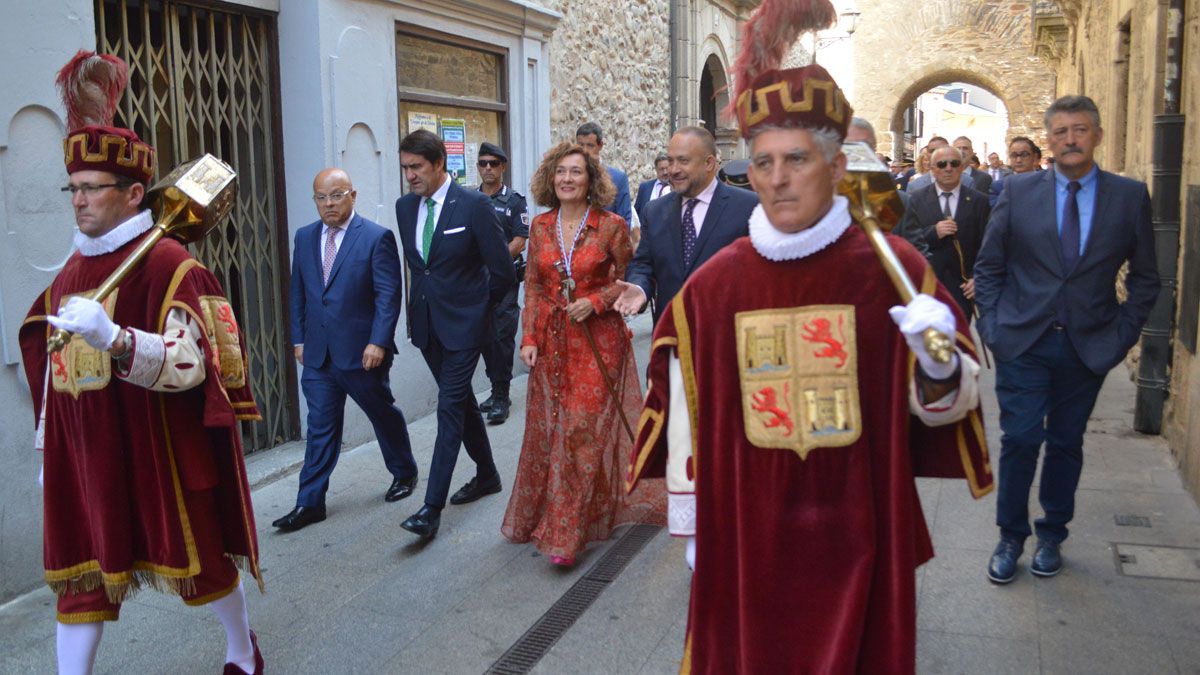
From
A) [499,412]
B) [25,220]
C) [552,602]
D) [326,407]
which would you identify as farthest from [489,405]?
[25,220]

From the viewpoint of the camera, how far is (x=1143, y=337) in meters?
7.07

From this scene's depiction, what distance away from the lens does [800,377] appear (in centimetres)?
255

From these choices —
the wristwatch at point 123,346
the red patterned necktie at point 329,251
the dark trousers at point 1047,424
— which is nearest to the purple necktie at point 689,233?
the dark trousers at point 1047,424

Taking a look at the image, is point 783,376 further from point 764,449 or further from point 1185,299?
point 1185,299

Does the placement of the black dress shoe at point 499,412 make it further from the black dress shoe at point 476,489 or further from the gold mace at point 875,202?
the gold mace at point 875,202

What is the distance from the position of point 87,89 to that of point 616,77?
8.91 meters

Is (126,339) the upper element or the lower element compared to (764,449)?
upper

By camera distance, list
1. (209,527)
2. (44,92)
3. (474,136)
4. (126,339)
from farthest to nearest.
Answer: (474,136) < (44,92) < (209,527) < (126,339)

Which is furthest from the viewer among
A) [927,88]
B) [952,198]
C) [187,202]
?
[927,88]

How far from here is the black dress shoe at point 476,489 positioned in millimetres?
6051

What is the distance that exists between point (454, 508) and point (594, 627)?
6.04 ft

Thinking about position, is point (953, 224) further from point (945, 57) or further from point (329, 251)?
point (945, 57)

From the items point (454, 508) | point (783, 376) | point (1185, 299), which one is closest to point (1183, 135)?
point (1185, 299)

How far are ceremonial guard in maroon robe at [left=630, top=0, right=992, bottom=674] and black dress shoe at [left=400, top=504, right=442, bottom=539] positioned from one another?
9.40 feet
